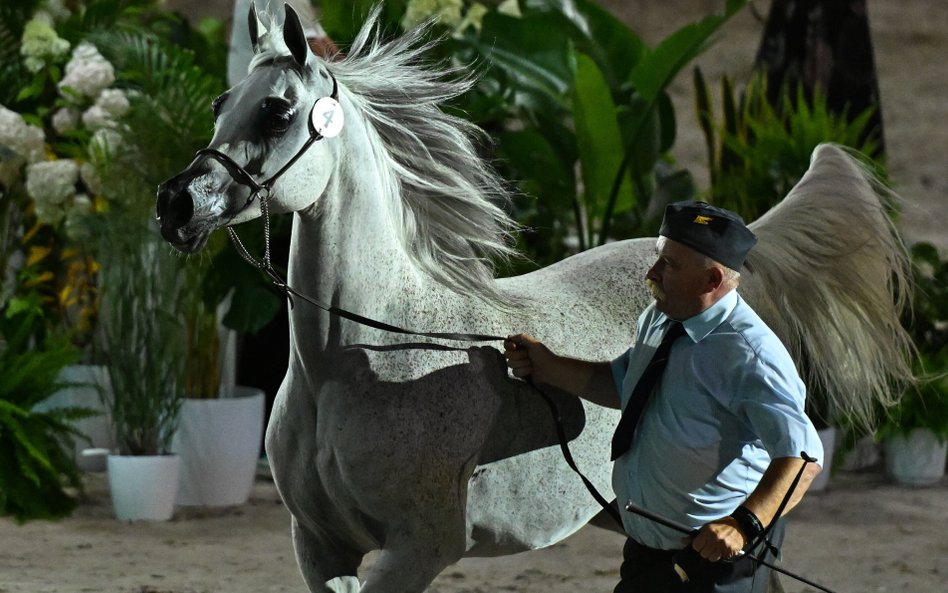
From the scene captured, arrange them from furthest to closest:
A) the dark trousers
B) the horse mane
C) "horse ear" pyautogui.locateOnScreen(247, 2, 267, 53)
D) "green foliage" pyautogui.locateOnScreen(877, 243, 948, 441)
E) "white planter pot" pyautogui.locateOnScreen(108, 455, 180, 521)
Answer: "green foliage" pyautogui.locateOnScreen(877, 243, 948, 441) < "white planter pot" pyautogui.locateOnScreen(108, 455, 180, 521) < the horse mane < "horse ear" pyautogui.locateOnScreen(247, 2, 267, 53) < the dark trousers

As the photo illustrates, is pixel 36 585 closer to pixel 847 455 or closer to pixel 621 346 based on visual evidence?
pixel 621 346

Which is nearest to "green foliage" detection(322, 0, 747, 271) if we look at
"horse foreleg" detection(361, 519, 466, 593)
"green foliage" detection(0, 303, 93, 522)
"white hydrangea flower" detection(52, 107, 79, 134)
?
"white hydrangea flower" detection(52, 107, 79, 134)

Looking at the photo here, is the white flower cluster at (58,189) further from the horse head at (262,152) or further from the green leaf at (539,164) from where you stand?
the horse head at (262,152)

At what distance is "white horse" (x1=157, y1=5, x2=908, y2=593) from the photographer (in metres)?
2.58

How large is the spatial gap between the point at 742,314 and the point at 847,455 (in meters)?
4.79

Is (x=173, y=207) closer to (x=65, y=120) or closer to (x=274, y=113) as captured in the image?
(x=274, y=113)

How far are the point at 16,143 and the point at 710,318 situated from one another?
4323mm

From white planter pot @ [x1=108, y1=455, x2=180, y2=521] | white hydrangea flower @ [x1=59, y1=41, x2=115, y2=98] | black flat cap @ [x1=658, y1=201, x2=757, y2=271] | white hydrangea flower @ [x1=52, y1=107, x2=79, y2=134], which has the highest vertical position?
white hydrangea flower @ [x1=59, y1=41, x2=115, y2=98]

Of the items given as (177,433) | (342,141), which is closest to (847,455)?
(177,433)

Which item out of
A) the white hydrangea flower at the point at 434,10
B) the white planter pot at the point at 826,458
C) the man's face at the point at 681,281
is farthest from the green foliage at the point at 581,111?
the man's face at the point at 681,281

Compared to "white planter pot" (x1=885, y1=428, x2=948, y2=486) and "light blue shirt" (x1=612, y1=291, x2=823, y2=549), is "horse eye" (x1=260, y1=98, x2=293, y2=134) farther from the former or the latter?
"white planter pot" (x1=885, y1=428, x2=948, y2=486)

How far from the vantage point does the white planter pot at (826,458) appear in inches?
251

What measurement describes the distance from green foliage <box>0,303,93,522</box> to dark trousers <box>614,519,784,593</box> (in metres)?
3.39

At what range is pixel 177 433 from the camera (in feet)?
19.5
